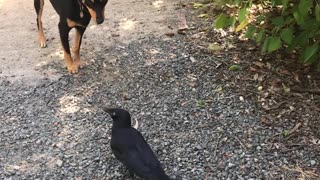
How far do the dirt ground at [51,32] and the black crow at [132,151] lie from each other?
1.35 meters

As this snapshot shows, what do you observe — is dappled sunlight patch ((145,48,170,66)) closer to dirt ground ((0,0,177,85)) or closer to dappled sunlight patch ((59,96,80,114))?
dirt ground ((0,0,177,85))

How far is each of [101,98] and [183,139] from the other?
0.89m

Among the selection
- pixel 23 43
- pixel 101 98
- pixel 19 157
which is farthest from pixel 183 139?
pixel 23 43

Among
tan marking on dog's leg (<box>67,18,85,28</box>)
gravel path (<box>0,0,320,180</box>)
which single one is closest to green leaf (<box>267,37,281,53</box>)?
gravel path (<box>0,0,320,180</box>)

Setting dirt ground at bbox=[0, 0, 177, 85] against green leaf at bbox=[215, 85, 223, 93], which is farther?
dirt ground at bbox=[0, 0, 177, 85]

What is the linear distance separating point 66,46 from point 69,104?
68cm

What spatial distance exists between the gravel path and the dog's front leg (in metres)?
0.10

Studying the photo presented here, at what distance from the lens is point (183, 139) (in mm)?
3623

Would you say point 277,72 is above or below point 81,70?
above

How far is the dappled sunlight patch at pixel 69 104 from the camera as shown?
157 inches

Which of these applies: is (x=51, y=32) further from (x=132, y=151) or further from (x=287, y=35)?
(x=287, y=35)

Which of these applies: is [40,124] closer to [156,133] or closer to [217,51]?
[156,133]

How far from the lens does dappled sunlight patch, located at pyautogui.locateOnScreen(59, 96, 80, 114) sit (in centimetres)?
399

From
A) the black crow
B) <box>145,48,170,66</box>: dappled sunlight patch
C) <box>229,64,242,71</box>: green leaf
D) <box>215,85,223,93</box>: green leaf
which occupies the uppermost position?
the black crow
